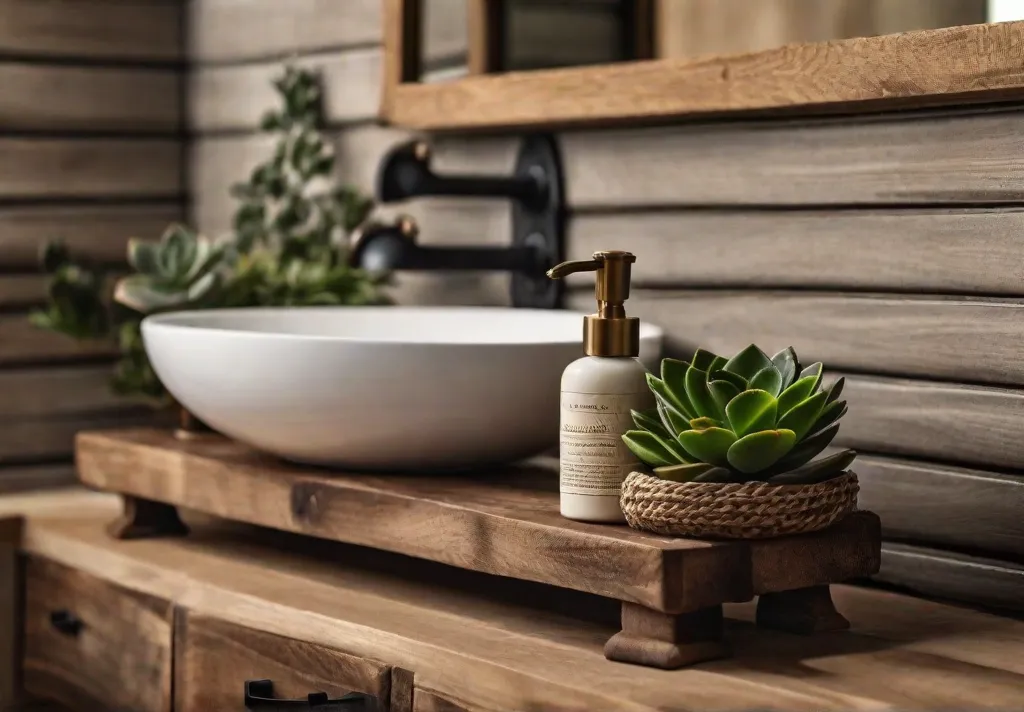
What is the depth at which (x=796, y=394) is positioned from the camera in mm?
905

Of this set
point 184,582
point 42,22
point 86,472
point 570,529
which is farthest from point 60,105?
point 570,529

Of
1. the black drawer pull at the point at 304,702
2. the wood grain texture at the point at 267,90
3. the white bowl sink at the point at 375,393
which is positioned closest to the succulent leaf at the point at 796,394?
the white bowl sink at the point at 375,393

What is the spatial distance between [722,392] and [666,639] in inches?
6.3

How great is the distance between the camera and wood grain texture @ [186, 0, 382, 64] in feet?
5.37

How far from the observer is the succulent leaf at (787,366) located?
938 millimetres

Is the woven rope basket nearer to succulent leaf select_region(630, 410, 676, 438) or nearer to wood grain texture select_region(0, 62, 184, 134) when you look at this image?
succulent leaf select_region(630, 410, 676, 438)

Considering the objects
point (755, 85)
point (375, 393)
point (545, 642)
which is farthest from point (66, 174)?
point (545, 642)

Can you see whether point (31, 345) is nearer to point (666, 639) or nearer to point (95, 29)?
point (95, 29)

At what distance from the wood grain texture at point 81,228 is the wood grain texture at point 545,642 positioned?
1.87 ft

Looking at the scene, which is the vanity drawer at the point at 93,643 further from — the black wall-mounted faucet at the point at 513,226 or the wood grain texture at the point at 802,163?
the wood grain texture at the point at 802,163

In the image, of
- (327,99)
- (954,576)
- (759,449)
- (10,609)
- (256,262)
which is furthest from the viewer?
(327,99)

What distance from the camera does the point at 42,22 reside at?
1715 millimetres

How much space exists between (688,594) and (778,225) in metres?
0.45

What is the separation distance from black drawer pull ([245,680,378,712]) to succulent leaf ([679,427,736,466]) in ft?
0.94
